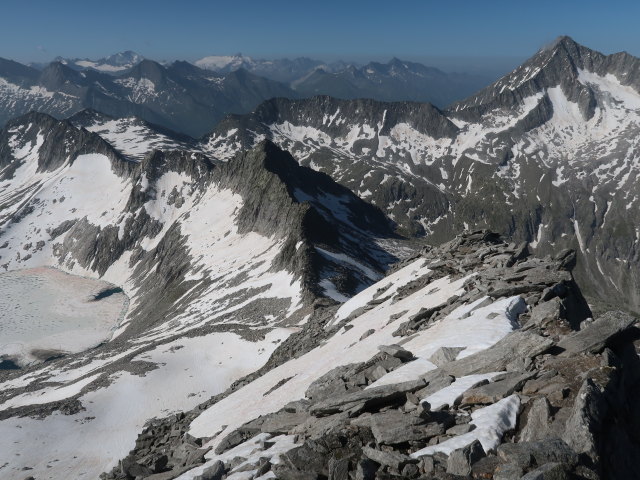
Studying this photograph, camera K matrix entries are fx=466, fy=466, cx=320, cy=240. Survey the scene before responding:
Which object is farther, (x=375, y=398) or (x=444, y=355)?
(x=444, y=355)

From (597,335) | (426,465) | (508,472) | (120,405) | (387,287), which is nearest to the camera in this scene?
(508,472)

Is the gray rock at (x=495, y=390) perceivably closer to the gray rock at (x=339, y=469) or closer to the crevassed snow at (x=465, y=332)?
the crevassed snow at (x=465, y=332)

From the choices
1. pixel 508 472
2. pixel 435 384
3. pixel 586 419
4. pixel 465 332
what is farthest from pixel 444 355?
pixel 508 472

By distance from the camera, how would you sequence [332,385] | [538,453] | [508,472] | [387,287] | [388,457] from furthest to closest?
[387,287] → [332,385] → [388,457] → [538,453] → [508,472]

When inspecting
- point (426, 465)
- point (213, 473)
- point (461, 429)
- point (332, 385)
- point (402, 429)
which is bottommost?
point (213, 473)

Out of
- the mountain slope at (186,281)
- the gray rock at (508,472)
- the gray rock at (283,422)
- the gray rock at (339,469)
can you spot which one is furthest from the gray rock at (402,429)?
the mountain slope at (186,281)

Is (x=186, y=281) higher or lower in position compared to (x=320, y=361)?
lower

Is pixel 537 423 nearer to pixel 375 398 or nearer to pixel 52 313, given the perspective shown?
pixel 375 398

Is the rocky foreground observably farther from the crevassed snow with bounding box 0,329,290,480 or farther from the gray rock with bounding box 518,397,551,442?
the crevassed snow with bounding box 0,329,290,480
